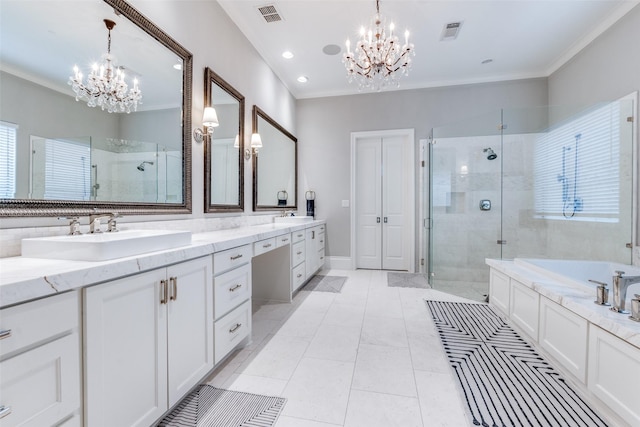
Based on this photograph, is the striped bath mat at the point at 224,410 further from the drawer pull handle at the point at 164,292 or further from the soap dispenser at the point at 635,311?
the soap dispenser at the point at 635,311

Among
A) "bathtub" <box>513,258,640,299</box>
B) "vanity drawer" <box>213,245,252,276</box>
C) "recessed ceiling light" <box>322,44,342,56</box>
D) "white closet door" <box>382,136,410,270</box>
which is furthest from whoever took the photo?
"white closet door" <box>382,136,410,270</box>

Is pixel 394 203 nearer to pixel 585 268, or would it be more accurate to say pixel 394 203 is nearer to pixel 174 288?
pixel 585 268

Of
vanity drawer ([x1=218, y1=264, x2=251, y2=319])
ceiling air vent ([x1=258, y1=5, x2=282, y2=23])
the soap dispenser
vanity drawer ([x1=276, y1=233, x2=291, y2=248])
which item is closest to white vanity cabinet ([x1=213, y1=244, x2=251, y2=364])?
vanity drawer ([x1=218, y1=264, x2=251, y2=319])

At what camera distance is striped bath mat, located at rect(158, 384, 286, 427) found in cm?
135

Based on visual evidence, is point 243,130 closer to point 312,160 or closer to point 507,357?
point 312,160

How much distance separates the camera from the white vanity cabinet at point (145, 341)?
968mm

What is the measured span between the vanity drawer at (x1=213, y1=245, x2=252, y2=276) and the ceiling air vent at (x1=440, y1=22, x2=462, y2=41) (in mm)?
3042

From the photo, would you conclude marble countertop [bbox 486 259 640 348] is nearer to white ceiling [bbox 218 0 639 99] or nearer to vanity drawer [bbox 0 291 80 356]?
vanity drawer [bbox 0 291 80 356]

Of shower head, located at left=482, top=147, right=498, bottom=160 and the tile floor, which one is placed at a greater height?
shower head, located at left=482, top=147, right=498, bottom=160

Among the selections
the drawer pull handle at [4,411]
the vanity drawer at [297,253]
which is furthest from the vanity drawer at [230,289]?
the vanity drawer at [297,253]

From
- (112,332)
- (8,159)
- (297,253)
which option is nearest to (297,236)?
(297,253)

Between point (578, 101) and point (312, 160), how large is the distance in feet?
11.6

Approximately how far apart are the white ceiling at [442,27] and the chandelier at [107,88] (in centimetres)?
147

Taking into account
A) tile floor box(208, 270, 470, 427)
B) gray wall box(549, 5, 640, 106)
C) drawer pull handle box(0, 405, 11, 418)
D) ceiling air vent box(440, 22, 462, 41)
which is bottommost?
tile floor box(208, 270, 470, 427)
